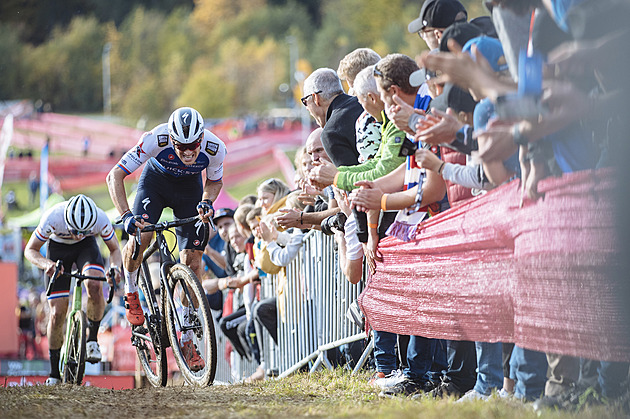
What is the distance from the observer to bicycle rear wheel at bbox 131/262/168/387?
7.89 metres

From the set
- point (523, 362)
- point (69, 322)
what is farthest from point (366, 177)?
point (69, 322)

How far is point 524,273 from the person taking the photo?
4398 mm

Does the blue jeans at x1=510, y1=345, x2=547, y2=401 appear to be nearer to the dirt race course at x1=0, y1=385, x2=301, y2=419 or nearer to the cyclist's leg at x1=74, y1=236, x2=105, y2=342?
the dirt race course at x1=0, y1=385, x2=301, y2=419

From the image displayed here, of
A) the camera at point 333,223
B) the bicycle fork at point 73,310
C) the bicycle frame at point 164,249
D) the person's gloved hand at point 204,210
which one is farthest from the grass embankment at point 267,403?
the bicycle fork at point 73,310

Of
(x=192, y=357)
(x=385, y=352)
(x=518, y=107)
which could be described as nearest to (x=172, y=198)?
(x=192, y=357)

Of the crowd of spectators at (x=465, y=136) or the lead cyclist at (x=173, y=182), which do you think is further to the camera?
the lead cyclist at (x=173, y=182)

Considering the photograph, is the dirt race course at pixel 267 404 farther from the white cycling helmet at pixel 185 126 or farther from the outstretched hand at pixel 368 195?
the white cycling helmet at pixel 185 126

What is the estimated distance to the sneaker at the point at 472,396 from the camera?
15.7 ft

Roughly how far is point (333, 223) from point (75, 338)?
12.3ft

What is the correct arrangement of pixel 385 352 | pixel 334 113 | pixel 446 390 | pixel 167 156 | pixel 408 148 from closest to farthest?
pixel 446 390 < pixel 408 148 < pixel 385 352 < pixel 334 113 < pixel 167 156

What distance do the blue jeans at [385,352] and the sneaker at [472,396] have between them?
139 cm

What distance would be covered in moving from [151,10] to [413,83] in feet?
314

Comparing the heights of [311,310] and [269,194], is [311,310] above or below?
below

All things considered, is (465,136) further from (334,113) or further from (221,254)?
(221,254)
